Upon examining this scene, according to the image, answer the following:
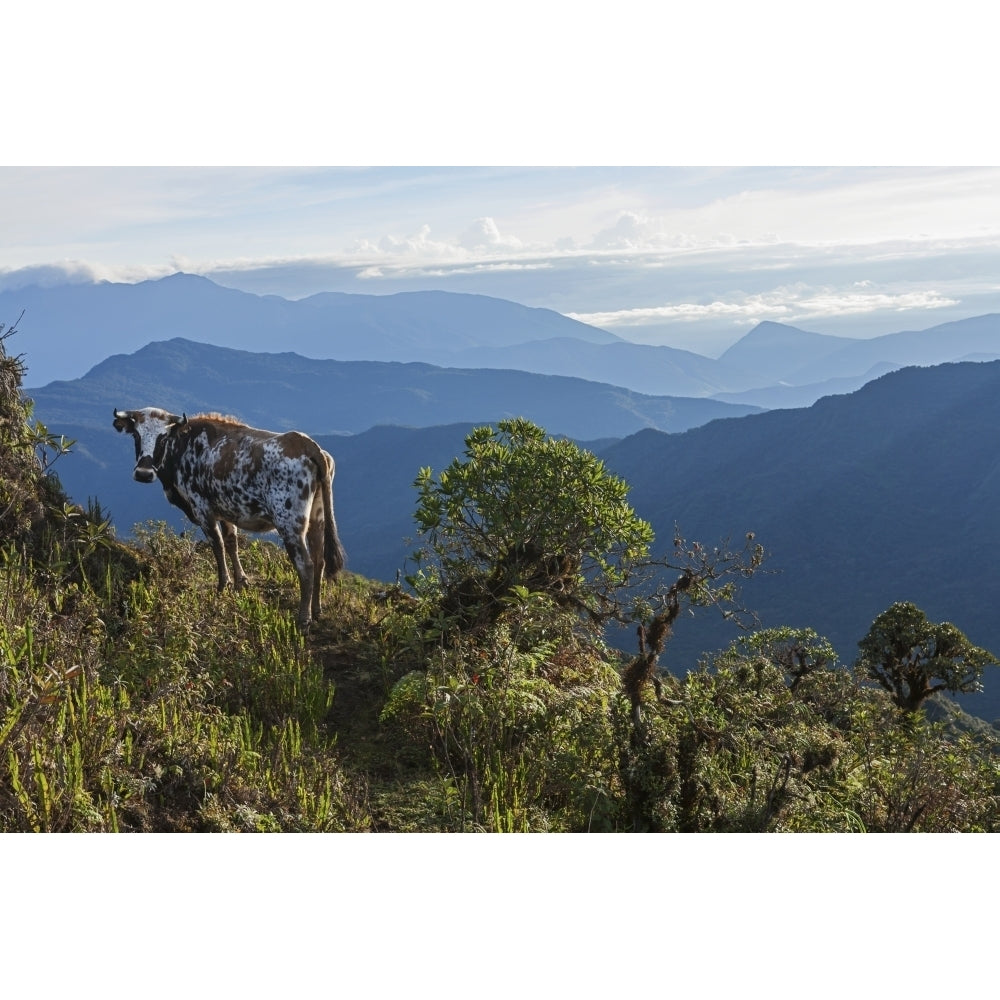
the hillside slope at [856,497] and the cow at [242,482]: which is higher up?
the cow at [242,482]

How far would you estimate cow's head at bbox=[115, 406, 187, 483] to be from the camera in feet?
27.0

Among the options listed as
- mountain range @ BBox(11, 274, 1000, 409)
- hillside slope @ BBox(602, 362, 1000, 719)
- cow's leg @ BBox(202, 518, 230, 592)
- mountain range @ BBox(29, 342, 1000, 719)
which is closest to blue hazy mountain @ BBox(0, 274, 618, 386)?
mountain range @ BBox(11, 274, 1000, 409)

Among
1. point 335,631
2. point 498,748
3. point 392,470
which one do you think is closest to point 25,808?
point 498,748

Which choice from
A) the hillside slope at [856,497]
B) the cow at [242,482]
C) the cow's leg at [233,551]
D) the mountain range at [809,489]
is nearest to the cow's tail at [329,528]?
the cow at [242,482]

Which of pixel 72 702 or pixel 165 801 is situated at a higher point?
pixel 72 702

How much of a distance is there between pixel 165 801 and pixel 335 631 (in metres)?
3.27

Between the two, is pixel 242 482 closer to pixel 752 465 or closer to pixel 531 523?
pixel 531 523

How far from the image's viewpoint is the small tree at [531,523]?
681 cm

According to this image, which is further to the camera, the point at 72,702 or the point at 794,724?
the point at 794,724

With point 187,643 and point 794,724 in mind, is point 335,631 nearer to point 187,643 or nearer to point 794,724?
point 187,643

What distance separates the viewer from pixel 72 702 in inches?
175

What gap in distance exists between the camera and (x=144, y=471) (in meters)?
7.84

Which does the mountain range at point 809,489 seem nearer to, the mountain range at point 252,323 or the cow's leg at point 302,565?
the mountain range at point 252,323

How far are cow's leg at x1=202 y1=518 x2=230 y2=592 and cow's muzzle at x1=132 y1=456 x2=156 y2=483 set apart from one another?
0.65m
